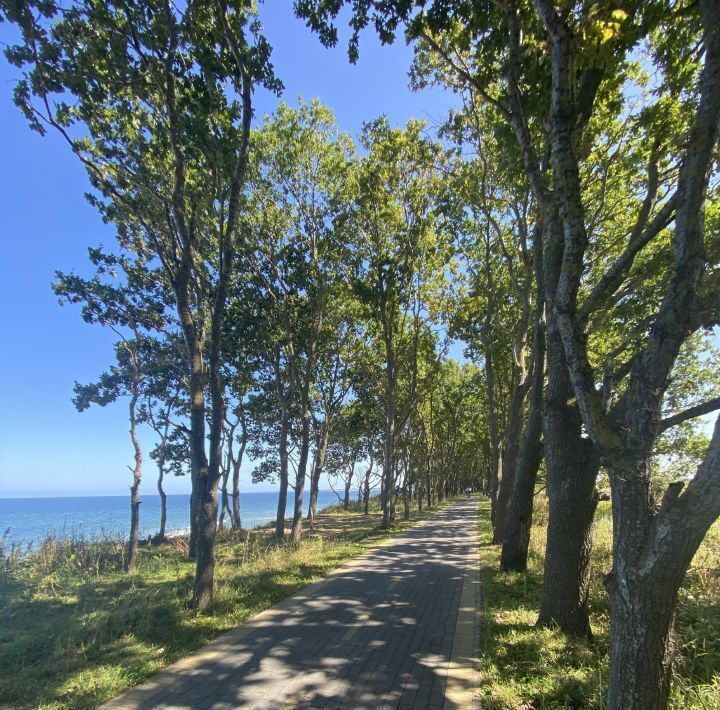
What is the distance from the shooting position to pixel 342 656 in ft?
17.3

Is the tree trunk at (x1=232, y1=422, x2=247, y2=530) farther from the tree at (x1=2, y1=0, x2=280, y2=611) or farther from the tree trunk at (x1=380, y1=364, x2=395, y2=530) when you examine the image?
the tree at (x1=2, y1=0, x2=280, y2=611)

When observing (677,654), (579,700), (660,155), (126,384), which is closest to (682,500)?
(579,700)

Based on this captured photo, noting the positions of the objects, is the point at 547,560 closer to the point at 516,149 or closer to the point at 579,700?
the point at 579,700

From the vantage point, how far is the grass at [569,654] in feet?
13.4

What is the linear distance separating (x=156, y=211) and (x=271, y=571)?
8196mm

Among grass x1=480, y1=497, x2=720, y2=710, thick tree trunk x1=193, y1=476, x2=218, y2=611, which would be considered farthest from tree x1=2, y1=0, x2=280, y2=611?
grass x1=480, y1=497, x2=720, y2=710

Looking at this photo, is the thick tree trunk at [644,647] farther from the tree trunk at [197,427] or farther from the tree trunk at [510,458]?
the tree trunk at [510,458]

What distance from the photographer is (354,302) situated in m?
19.1

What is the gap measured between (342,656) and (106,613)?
382cm

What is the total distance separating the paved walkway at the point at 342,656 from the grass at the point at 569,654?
296 millimetres

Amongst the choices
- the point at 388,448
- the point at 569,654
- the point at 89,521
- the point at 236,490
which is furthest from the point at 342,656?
the point at 89,521

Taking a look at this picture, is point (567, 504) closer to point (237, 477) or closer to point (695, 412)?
point (695, 412)

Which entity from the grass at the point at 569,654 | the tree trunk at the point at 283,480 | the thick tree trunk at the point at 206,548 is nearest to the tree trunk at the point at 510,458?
the grass at the point at 569,654

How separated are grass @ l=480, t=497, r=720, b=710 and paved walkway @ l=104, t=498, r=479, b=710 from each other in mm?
296
